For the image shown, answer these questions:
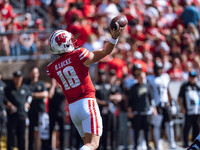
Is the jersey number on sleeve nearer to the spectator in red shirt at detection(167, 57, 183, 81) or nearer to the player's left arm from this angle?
the player's left arm

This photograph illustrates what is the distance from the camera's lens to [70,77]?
665 centimetres

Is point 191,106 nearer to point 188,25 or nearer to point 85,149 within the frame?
point 188,25

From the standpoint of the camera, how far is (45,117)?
437 inches

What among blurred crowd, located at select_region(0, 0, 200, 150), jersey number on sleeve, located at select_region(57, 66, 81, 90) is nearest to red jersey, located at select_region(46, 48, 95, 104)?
jersey number on sleeve, located at select_region(57, 66, 81, 90)

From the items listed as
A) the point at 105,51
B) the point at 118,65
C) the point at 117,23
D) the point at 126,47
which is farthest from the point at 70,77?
the point at 126,47

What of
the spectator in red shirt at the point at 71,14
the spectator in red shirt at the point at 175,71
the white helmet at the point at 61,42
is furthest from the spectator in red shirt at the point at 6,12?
the white helmet at the point at 61,42

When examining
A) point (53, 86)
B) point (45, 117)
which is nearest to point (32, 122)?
point (45, 117)

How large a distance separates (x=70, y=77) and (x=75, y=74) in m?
0.10

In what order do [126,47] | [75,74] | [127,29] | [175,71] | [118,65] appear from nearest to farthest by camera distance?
[75,74], [118,65], [126,47], [175,71], [127,29]

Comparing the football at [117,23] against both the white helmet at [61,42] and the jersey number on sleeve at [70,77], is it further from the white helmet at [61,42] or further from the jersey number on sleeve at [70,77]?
the jersey number on sleeve at [70,77]

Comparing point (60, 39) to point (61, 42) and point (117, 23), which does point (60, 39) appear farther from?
point (117, 23)

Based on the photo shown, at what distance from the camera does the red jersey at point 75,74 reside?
657 centimetres

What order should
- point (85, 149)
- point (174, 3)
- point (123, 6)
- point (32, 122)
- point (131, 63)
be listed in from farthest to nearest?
point (174, 3) < point (123, 6) < point (131, 63) < point (32, 122) < point (85, 149)

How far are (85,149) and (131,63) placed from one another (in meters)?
7.05
